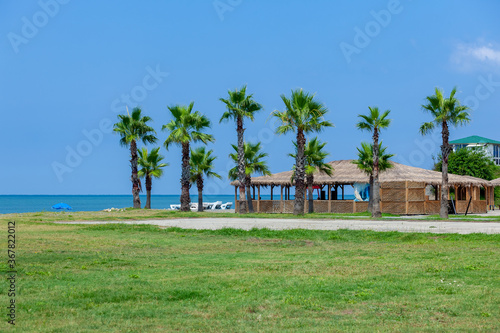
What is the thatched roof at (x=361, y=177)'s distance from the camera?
5209 centimetres

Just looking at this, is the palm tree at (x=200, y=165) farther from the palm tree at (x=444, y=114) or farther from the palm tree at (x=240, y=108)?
the palm tree at (x=444, y=114)

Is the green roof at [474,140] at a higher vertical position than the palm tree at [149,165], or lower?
higher

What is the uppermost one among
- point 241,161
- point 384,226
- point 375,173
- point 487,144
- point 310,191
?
point 487,144

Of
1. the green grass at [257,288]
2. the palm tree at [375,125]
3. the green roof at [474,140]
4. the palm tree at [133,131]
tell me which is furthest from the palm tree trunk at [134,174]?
the green roof at [474,140]

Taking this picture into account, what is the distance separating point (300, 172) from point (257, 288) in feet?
113

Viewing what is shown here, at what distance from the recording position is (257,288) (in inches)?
430

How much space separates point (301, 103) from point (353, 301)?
34759mm

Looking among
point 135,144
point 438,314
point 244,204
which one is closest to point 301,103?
point 244,204

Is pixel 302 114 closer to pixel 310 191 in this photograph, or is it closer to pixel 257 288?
pixel 310 191

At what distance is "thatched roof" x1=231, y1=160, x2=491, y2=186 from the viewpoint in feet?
171

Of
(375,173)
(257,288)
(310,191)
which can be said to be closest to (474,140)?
(310,191)

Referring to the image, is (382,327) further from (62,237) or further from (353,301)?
(62,237)

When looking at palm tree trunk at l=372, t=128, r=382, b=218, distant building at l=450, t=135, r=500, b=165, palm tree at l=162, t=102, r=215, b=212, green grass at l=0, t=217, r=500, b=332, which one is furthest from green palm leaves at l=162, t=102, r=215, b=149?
distant building at l=450, t=135, r=500, b=165

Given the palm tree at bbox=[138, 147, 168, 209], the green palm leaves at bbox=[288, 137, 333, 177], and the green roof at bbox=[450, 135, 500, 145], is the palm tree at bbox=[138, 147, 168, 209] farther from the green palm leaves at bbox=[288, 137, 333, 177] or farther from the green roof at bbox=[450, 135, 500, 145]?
the green roof at bbox=[450, 135, 500, 145]
